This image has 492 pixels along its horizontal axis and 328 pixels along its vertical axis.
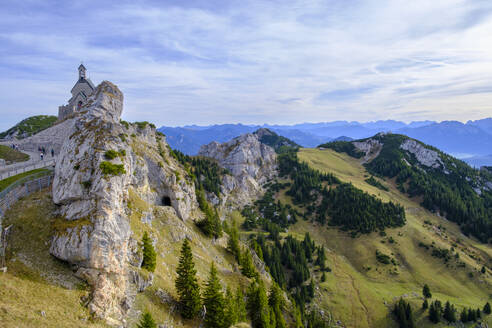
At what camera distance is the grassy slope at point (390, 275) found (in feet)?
284

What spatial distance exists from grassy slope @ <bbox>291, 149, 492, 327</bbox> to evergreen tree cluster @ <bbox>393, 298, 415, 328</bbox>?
3.38 m

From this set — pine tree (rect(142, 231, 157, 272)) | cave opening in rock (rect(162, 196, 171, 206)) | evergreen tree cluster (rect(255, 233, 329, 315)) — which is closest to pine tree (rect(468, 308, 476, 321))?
evergreen tree cluster (rect(255, 233, 329, 315))

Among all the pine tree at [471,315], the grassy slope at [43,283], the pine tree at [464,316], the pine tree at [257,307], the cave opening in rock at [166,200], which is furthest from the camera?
the pine tree at [471,315]

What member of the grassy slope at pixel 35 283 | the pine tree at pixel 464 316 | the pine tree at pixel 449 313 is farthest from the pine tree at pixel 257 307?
the pine tree at pixel 464 316

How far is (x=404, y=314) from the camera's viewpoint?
263ft

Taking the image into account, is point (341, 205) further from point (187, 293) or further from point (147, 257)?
point (147, 257)

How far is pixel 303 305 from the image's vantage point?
277 ft

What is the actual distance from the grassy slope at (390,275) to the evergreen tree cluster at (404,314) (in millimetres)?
3381

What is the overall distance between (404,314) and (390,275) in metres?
28.2

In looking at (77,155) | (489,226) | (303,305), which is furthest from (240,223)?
(489,226)

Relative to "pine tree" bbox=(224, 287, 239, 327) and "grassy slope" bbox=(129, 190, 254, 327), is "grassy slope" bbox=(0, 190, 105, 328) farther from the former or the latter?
"pine tree" bbox=(224, 287, 239, 327)

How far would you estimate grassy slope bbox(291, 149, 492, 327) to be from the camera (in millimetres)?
86438

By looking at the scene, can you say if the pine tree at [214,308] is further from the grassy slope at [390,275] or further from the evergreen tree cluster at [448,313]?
the evergreen tree cluster at [448,313]

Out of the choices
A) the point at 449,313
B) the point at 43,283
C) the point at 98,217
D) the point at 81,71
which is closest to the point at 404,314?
the point at 449,313
